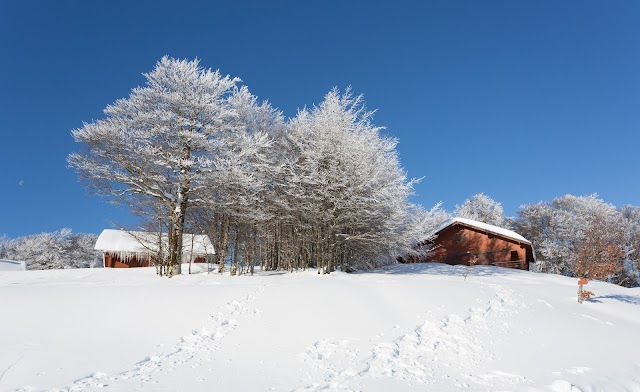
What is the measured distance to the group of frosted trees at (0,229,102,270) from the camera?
4897 cm

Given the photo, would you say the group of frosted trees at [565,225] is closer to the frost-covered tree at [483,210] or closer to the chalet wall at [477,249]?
the frost-covered tree at [483,210]

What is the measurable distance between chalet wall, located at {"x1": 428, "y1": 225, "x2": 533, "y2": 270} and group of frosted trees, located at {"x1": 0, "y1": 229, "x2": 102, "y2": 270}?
40.7 metres

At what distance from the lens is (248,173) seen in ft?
61.1

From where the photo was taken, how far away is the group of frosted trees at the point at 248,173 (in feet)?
56.7

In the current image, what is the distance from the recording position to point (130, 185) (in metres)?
18.4

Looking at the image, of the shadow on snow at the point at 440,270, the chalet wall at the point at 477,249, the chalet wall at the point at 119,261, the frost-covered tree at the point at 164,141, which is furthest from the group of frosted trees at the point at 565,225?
the chalet wall at the point at 119,261

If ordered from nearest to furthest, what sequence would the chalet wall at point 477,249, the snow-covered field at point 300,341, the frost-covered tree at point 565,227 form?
the snow-covered field at point 300,341, the chalet wall at point 477,249, the frost-covered tree at point 565,227

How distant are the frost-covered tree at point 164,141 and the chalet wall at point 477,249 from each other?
70.9ft

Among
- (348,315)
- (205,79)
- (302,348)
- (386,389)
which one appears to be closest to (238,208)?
(205,79)

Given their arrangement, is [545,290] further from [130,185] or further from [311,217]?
[130,185]

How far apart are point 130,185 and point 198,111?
4.95 m

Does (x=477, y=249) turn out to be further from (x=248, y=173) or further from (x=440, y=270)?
(x=248, y=173)

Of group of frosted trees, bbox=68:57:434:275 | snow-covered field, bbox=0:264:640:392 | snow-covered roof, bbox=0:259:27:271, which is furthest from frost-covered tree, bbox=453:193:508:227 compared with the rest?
snow-covered roof, bbox=0:259:27:271

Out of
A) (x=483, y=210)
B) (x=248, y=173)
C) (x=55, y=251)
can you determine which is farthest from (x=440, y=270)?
(x=55, y=251)
